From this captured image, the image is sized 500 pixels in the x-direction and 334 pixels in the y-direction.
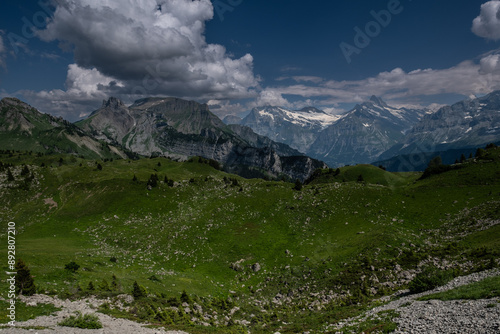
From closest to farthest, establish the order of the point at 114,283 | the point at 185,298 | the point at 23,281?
the point at 23,281, the point at 185,298, the point at 114,283

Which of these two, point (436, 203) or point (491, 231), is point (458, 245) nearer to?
point (491, 231)

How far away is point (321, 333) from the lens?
867 inches

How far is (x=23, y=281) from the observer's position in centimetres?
2514

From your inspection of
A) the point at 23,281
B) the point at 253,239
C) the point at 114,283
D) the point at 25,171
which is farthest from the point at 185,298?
the point at 25,171

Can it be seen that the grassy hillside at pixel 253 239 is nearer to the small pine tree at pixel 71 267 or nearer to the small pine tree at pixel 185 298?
the small pine tree at pixel 71 267

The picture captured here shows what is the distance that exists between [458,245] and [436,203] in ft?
72.6

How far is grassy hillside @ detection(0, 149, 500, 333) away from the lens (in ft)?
Result: 107

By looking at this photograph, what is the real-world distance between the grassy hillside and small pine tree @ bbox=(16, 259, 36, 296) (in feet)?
7.94

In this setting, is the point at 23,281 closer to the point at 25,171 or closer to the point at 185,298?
the point at 185,298

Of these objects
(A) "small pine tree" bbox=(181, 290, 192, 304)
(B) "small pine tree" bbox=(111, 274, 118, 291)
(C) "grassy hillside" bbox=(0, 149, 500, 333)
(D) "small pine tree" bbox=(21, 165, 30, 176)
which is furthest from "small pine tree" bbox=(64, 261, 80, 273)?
(D) "small pine tree" bbox=(21, 165, 30, 176)

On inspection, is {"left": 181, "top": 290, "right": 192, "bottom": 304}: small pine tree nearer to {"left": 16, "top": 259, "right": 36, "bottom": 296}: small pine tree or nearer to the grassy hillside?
the grassy hillside

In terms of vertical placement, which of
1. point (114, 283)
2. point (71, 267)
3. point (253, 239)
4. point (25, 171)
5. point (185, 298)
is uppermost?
point (25, 171)

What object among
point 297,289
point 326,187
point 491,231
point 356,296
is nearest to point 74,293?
point 297,289

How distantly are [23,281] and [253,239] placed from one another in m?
39.3
